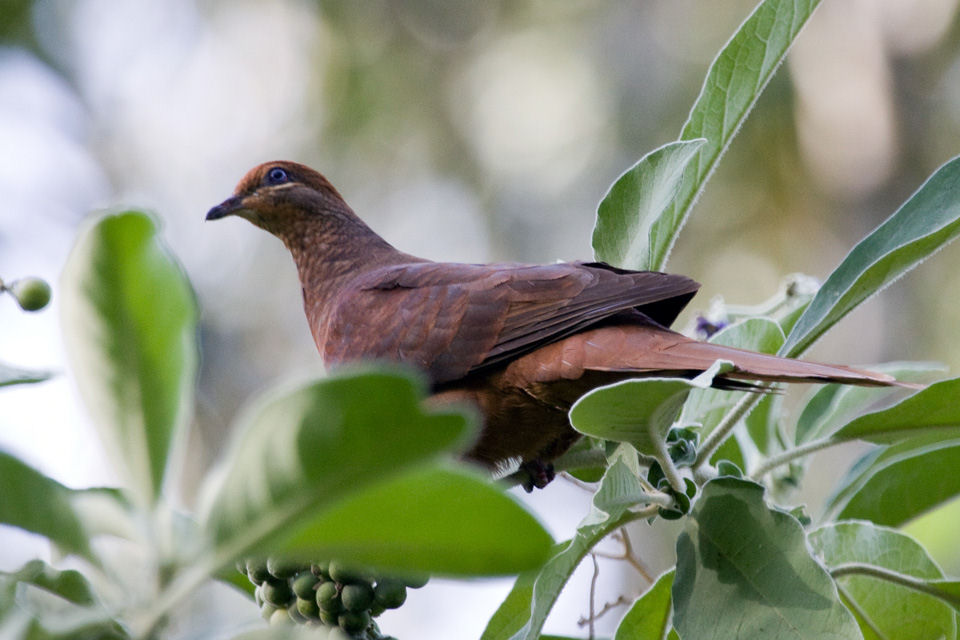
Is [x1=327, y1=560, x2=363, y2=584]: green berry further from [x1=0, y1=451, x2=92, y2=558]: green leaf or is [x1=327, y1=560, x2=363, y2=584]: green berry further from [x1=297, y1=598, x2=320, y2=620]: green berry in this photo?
[x1=0, y1=451, x2=92, y2=558]: green leaf

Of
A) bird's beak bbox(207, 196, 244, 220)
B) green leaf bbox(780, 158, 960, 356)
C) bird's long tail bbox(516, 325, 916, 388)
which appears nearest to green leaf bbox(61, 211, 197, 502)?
bird's long tail bbox(516, 325, 916, 388)

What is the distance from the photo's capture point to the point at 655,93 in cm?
1202

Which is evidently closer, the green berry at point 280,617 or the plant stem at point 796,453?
the green berry at point 280,617

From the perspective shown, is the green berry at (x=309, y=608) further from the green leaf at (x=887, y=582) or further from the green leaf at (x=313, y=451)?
the green leaf at (x=887, y=582)

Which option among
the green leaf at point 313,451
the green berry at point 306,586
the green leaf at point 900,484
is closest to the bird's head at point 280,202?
the green leaf at point 900,484

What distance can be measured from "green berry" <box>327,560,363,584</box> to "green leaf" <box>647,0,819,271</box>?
3.27 ft

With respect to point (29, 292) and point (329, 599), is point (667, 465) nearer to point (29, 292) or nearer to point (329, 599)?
point (329, 599)

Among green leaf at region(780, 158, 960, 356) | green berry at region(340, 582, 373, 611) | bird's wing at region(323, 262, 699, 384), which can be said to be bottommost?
green berry at region(340, 582, 373, 611)

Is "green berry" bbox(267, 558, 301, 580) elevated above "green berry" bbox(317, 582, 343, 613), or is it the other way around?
"green berry" bbox(267, 558, 301, 580)

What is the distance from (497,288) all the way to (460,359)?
25cm

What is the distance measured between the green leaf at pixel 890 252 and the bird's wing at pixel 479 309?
0.38 metres

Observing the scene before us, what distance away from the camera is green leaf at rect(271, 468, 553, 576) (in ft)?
2.76

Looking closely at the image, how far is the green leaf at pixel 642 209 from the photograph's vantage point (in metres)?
2.04

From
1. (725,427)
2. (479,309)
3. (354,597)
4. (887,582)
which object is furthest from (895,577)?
(479,309)
